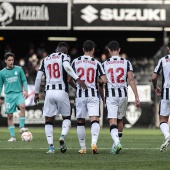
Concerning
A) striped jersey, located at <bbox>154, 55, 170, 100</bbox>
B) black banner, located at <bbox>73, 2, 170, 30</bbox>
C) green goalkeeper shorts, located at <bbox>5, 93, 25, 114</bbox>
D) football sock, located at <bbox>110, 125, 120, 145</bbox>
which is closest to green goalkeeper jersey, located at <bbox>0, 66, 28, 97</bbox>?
green goalkeeper shorts, located at <bbox>5, 93, 25, 114</bbox>

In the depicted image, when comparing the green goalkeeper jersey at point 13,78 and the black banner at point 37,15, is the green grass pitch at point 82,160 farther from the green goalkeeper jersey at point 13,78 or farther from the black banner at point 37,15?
the black banner at point 37,15

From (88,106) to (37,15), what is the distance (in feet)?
64.1

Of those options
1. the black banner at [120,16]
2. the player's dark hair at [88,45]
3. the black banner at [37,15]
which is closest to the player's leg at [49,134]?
the player's dark hair at [88,45]

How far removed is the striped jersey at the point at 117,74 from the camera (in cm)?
1391

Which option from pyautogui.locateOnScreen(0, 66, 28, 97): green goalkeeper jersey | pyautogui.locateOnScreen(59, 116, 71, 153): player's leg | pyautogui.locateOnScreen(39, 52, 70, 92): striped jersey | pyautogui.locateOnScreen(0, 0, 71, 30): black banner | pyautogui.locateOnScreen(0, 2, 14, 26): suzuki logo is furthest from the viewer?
pyautogui.locateOnScreen(0, 0, 71, 30): black banner

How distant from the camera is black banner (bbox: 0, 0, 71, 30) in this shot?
32.5m

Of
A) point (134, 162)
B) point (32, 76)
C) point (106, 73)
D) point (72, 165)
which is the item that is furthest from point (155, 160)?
point (32, 76)

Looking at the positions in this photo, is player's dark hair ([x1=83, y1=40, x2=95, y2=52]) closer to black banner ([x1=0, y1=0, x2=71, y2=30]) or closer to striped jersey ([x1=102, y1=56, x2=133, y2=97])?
striped jersey ([x1=102, y1=56, x2=133, y2=97])

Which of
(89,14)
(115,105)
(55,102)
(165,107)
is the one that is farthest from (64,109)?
(89,14)

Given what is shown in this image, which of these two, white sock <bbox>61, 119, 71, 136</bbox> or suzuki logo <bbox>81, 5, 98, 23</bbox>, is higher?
suzuki logo <bbox>81, 5, 98, 23</bbox>

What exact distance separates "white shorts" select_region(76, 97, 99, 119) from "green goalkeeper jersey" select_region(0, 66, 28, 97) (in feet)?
15.3

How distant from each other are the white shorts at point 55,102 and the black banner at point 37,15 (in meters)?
18.9

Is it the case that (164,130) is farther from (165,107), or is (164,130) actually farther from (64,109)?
(64,109)

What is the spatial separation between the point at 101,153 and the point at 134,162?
2179mm
